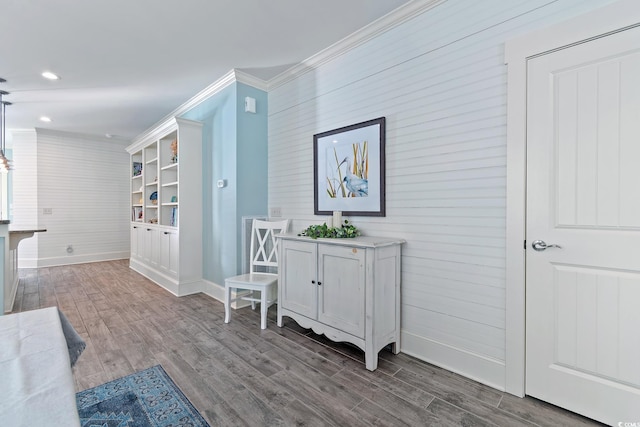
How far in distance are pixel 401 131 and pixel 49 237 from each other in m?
7.25

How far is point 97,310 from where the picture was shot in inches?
131

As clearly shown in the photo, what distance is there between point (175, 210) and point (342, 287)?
300 centimetres

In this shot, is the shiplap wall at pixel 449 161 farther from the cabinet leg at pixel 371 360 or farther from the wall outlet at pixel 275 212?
the wall outlet at pixel 275 212

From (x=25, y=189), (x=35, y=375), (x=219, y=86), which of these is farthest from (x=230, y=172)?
(x=25, y=189)

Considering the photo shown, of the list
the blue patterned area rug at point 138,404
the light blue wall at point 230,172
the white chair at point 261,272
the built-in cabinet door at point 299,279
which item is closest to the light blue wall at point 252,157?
the light blue wall at point 230,172

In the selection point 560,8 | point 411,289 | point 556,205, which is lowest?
point 411,289

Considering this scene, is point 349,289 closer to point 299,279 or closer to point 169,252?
point 299,279

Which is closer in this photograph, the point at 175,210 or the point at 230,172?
the point at 230,172

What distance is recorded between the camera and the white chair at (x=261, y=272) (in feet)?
9.53

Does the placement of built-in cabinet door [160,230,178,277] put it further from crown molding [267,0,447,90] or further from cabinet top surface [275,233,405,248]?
crown molding [267,0,447,90]

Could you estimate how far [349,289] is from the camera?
7.43 ft

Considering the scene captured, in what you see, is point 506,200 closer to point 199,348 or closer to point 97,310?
point 199,348

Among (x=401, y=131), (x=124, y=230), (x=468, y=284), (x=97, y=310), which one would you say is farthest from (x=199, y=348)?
(x=124, y=230)

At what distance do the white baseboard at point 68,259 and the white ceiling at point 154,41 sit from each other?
10.6 ft
